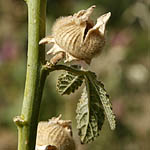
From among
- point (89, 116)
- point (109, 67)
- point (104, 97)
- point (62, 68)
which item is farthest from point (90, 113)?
point (109, 67)

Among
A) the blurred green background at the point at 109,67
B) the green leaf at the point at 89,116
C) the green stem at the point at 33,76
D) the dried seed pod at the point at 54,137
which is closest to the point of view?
the green stem at the point at 33,76

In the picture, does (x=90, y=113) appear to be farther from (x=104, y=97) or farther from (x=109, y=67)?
(x=109, y=67)

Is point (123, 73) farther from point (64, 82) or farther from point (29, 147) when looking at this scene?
point (29, 147)

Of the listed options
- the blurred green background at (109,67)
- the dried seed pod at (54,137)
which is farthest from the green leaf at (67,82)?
the blurred green background at (109,67)

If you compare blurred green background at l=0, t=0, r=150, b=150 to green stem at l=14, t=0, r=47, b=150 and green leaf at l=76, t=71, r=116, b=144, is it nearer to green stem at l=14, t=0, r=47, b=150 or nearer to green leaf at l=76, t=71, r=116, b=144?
green leaf at l=76, t=71, r=116, b=144

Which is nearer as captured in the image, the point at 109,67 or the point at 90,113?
the point at 90,113

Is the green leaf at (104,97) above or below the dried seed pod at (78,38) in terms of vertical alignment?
below

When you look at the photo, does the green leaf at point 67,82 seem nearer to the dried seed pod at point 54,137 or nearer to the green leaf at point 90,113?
the green leaf at point 90,113
